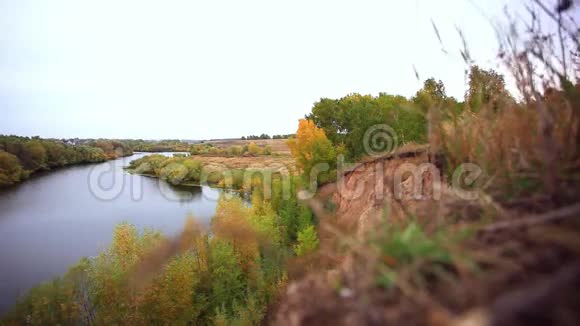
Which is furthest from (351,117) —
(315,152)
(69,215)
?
(69,215)

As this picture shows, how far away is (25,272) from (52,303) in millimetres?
12033

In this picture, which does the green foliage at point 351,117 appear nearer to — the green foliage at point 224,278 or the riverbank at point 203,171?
the green foliage at point 224,278

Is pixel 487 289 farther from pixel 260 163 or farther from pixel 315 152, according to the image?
pixel 260 163

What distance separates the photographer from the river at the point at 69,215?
24078 mm

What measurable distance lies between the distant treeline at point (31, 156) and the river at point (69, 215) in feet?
6.99

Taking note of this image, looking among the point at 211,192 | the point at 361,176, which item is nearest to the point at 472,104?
the point at 361,176

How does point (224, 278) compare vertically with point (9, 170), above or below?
below

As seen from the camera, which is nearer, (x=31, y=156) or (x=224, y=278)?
(x=224, y=278)

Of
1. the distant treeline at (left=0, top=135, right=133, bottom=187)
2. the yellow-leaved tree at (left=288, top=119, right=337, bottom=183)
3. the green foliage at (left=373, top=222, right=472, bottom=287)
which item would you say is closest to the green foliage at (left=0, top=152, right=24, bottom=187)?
the distant treeline at (left=0, top=135, right=133, bottom=187)

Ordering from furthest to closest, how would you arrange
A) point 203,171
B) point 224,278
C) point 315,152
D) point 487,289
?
1. point 203,171
2. point 315,152
3. point 224,278
4. point 487,289

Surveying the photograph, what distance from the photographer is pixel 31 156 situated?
57.5 metres

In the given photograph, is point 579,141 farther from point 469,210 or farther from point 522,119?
point 469,210

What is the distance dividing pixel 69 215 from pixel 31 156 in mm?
31860

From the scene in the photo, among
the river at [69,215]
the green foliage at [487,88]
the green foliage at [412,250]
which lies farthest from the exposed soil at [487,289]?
the river at [69,215]
